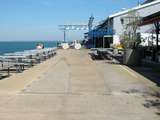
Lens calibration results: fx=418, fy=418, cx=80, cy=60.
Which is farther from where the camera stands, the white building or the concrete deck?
the white building

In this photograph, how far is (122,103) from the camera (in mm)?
11258

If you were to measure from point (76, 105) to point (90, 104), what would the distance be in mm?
419

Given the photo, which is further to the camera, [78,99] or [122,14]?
[122,14]

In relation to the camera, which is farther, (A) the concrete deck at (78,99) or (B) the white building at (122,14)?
(B) the white building at (122,14)

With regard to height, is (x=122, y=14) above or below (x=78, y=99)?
above

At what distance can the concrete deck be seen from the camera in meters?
9.55

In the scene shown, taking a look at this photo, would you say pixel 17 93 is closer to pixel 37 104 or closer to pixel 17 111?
pixel 37 104

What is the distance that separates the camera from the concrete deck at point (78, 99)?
955 cm

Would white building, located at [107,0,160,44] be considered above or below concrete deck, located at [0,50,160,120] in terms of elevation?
above

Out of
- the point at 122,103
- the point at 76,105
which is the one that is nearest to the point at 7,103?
the point at 76,105

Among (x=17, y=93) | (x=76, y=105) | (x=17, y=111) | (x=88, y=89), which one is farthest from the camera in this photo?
(x=88, y=89)

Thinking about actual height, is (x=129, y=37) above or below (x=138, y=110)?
above

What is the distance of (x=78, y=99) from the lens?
38.8ft

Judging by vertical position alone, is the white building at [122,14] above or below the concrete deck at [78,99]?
above
